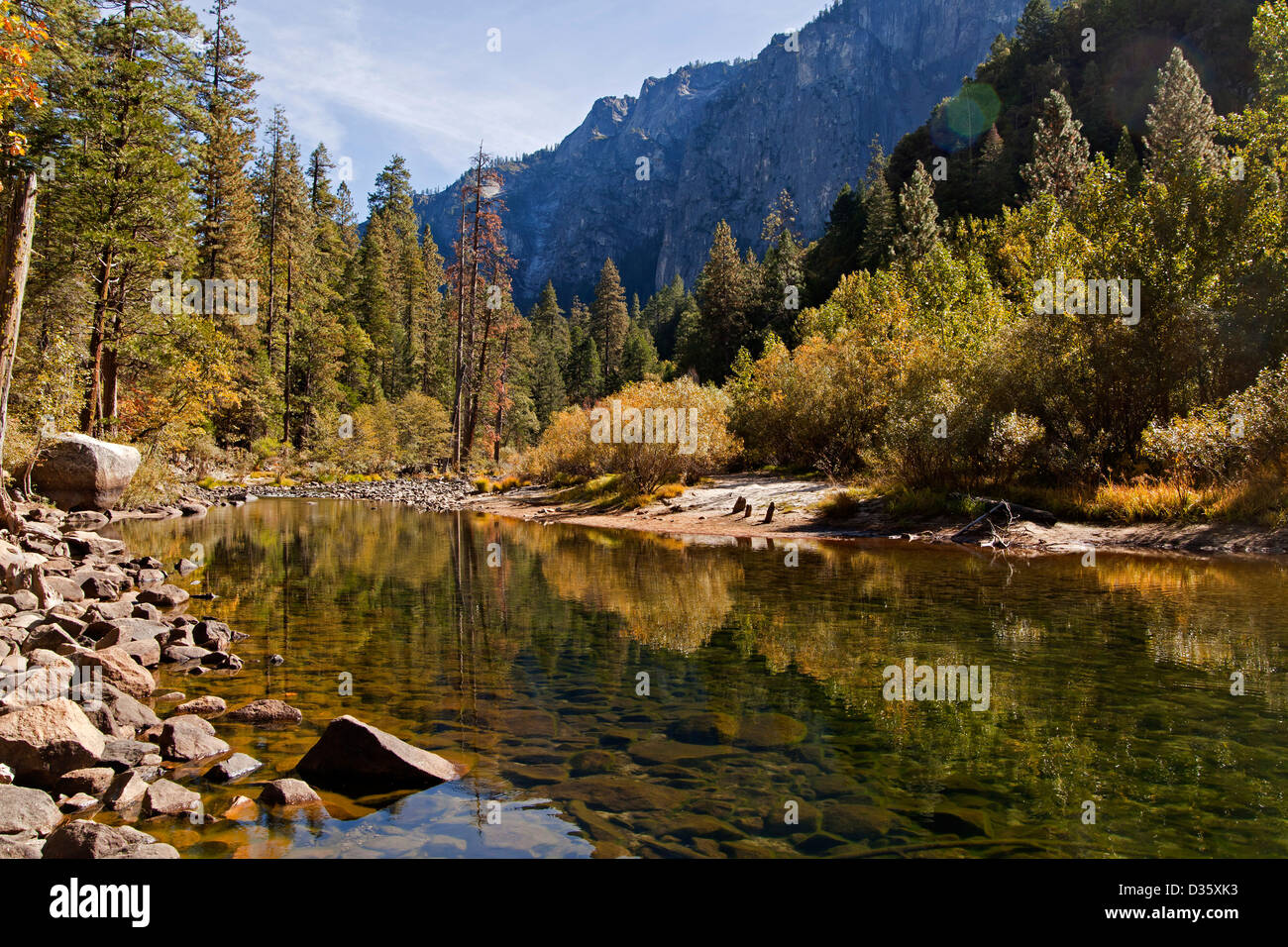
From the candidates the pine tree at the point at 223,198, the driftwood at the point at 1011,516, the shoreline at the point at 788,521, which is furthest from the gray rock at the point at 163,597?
the pine tree at the point at 223,198

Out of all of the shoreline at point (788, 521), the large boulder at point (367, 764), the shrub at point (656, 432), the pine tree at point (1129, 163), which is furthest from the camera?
the pine tree at point (1129, 163)

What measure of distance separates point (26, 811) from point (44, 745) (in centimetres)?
84

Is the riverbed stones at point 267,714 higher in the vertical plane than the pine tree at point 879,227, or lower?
lower

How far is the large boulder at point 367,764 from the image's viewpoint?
15.8 feet

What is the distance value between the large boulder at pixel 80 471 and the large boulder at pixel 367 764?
1968cm

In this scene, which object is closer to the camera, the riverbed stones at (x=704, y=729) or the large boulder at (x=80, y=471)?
the riverbed stones at (x=704, y=729)

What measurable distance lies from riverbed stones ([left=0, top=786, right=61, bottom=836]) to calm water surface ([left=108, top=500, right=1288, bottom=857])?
33.6 inches

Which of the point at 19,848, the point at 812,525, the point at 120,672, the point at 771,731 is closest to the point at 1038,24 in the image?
the point at 812,525

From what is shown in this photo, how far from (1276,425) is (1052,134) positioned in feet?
159

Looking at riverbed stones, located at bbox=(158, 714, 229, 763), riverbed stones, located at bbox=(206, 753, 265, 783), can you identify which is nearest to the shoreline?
riverbed stones, located at bbox=(206, 753, 265, 783)

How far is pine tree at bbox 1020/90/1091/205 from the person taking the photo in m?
47.5

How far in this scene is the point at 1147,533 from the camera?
1605 cm

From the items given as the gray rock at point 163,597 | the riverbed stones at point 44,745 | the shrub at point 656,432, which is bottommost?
the riverbed stones at point 44,745

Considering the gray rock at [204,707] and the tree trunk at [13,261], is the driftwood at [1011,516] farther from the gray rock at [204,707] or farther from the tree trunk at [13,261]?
the tree trunk at [13,261]
